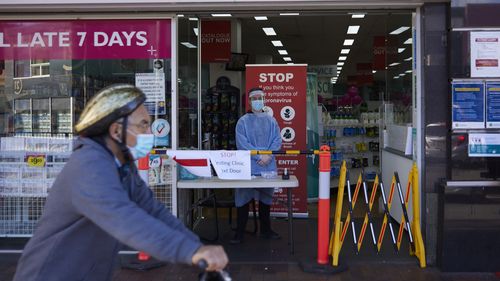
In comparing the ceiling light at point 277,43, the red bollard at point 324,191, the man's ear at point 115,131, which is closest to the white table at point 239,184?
the red bollard at point 324,191

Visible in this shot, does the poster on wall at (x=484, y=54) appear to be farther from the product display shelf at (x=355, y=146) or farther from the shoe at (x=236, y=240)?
the product display shelf at (x=355, y=146)

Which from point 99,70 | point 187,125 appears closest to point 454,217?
point 187,125

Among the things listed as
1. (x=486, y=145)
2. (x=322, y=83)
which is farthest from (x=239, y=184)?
(x=322, y=83)

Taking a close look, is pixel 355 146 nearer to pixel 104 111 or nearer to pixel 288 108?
pixel 288 108

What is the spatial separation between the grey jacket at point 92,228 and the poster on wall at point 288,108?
19.6ft

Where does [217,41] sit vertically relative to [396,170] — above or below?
above

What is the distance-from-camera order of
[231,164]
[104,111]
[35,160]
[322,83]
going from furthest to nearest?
[322,83]
[35,160]
[231,164]
[104,111]

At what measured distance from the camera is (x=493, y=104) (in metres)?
5.57

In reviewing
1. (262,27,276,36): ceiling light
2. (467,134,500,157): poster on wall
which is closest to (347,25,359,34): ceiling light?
(262,27,276,36): ceiling light

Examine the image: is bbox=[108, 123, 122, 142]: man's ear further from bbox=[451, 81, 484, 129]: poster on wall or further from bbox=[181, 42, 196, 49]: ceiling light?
bbox=[181, 42, 196, 49]: ceiling light

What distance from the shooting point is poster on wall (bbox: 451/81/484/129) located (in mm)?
5586

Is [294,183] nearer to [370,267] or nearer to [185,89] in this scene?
[370,267]

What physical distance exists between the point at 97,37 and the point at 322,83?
749cm

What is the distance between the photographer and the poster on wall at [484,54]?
5508 millimetres
